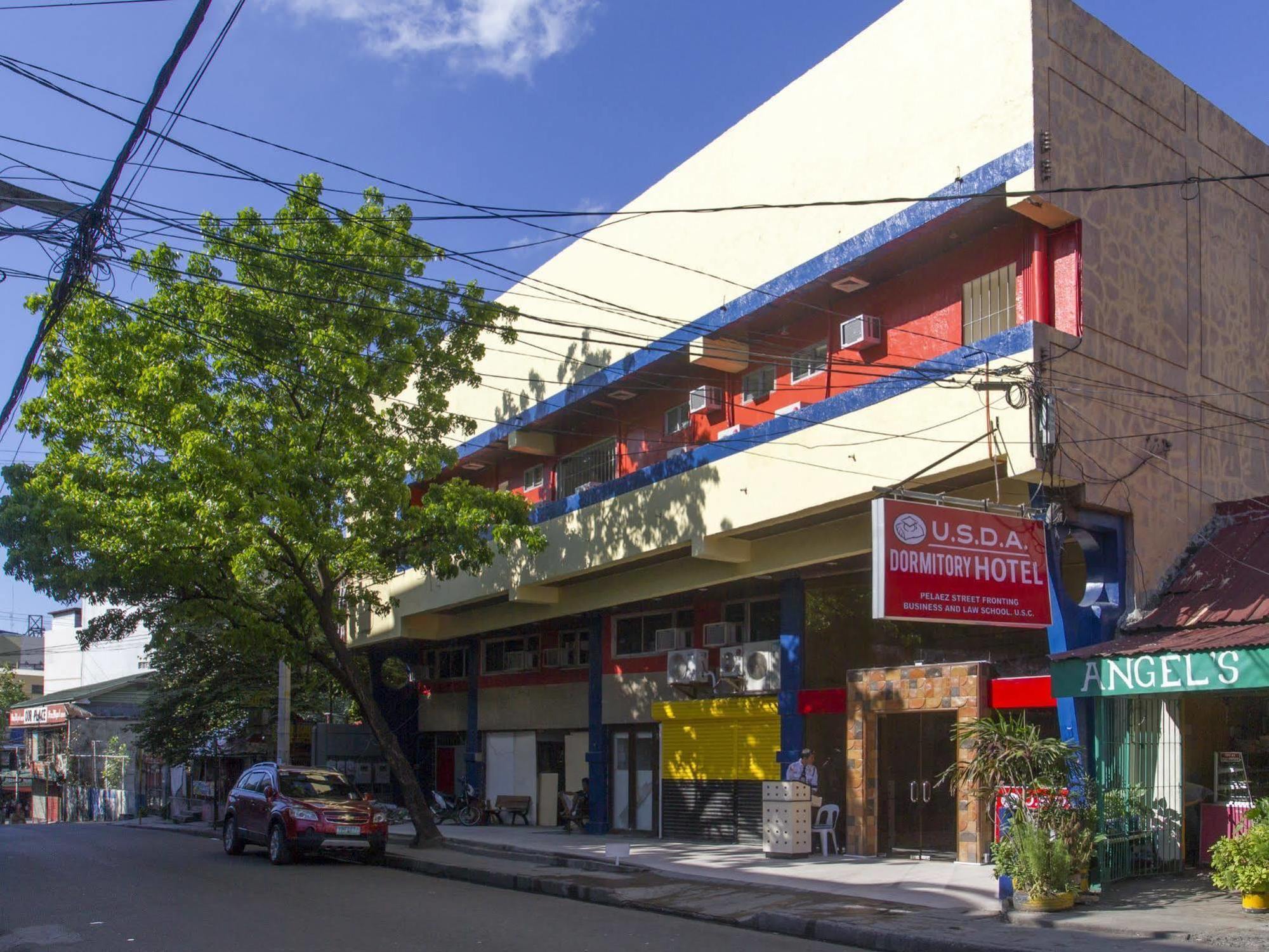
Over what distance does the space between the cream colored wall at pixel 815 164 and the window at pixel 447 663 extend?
1001 cm

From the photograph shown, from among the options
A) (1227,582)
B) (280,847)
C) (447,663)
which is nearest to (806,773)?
(1227,582)

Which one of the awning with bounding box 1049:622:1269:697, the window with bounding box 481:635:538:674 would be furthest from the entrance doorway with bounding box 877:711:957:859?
the window with bounding box 481:635:538:674

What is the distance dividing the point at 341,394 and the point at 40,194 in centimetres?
974

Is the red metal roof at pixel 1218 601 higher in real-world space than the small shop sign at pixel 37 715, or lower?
higher

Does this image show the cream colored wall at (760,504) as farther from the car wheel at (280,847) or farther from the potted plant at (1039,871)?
the car wheel at (280,847)

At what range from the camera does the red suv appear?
1880cm

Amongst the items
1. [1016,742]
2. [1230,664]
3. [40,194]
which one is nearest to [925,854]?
[1016,742]

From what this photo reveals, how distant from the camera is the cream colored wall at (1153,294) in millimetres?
15211

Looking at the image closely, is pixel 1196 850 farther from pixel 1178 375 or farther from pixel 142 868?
pixel 142 868

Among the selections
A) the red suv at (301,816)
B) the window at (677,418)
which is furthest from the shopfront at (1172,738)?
the red suv at (301,816)

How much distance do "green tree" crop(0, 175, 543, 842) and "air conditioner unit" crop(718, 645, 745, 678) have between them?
3810mm

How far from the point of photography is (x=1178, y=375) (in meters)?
16.5

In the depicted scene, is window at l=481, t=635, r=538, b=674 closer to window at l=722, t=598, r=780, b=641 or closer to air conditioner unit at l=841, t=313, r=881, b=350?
window at l=722, t=598, r=780, b=641

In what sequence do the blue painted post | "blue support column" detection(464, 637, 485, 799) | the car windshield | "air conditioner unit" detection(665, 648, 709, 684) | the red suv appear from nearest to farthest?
1. the red suv
2. the car windshield
3. "air conditioner unit" detection(665, 648, 709, 684)
4. the blue painted post
5. "blue support column" detection(464, 637, 485, 799)
